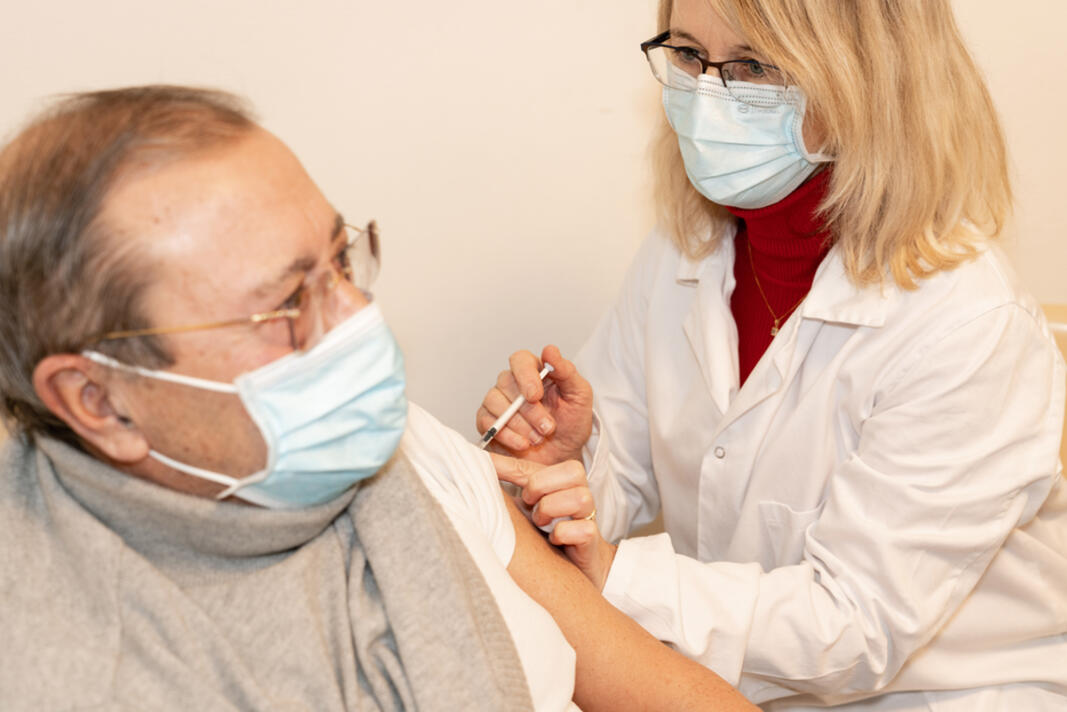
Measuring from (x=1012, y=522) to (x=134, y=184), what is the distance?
128 cm

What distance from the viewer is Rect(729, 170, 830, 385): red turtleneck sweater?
1636 millimetres

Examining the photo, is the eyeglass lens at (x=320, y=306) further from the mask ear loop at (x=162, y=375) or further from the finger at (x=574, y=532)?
the finger at (x=574, y=532)

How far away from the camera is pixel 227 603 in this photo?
1.13 m

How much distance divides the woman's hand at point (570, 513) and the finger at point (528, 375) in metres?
0.19

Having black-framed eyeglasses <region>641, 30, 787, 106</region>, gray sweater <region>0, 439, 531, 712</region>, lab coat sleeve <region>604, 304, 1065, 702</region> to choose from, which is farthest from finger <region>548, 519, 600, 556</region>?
black-framed eyeglasses <region>641, 30, 787, 106</region>

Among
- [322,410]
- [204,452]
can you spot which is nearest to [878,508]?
[322,410]

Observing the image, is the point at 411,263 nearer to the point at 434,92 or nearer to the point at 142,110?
the point at 434,92

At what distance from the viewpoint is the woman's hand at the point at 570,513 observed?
141 cm

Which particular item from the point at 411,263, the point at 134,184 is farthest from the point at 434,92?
the point at 134,184

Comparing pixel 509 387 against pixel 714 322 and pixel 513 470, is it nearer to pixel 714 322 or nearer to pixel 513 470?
pixel 513 470

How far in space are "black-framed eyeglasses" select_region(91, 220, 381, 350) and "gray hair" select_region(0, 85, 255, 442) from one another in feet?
0.10

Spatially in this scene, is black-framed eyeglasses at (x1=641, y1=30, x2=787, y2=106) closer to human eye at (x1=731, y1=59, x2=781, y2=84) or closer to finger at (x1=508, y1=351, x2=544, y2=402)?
human eye at (x1=731, y1=59, x2=781, y2=84)

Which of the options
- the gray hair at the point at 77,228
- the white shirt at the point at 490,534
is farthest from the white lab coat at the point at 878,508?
the gray hair at the point at 77,228

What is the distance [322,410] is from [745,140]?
799 millimetres
